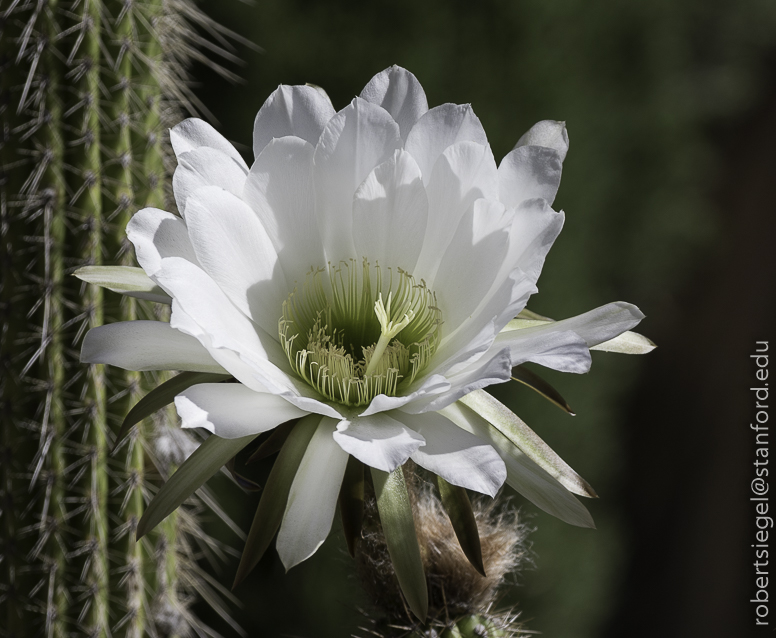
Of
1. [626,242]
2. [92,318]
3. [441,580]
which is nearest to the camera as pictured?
[441,580]

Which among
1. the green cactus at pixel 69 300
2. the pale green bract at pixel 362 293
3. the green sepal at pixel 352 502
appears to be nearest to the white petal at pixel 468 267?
the pale green bract at pixel 362 293

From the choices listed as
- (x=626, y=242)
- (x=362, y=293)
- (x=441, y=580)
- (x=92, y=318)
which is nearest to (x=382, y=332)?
(x=362, y=293)

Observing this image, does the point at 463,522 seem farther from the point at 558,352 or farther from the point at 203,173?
the point at 203,173

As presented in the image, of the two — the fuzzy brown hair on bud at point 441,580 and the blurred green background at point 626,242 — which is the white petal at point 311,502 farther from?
the blurred green background at point 626,242

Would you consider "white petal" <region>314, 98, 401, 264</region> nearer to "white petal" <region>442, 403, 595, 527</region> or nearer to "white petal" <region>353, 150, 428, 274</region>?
"white petal" <region>353, 150, 428, 274</region>

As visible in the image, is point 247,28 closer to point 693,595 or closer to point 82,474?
point 82,474

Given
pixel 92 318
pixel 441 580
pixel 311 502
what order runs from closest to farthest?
pixel 311 502, pixel 441 580, pixel 92 318

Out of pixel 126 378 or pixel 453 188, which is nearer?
pixel 453 188
